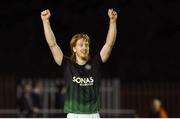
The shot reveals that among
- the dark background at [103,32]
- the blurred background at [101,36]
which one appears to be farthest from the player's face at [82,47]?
the dark background at [103,32]

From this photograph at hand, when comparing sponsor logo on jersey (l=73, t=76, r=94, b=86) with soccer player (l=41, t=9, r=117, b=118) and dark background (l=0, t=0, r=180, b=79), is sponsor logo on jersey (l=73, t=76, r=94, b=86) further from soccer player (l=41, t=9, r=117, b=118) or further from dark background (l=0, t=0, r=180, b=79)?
dark background (l=0, t=0, r=180, b=79)

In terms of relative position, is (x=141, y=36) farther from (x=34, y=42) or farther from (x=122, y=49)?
(x=34, y=42)

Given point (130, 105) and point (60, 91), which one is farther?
point (130, 105)

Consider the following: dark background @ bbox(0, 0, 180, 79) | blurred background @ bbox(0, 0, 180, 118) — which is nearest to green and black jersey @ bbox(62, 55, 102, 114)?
blurred background @ bbox(0, 0, 180, 118)

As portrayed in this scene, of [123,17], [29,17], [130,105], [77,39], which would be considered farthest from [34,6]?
[77,39]

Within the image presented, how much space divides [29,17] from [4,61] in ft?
5.83

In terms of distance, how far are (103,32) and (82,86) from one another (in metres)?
20.5

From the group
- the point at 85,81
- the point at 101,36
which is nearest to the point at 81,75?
the point at 85,81

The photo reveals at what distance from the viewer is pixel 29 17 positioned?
2820cm

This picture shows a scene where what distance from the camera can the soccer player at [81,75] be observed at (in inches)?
330

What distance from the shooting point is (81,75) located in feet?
27.8

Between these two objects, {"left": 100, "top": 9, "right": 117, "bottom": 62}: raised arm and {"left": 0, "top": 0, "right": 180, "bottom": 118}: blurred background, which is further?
{"left": 0, "top": 0, "right": 180, "bottom": 118}: blurred background

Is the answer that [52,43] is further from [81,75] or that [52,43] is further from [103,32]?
[103,32]

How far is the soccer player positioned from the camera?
8383 millimetres
